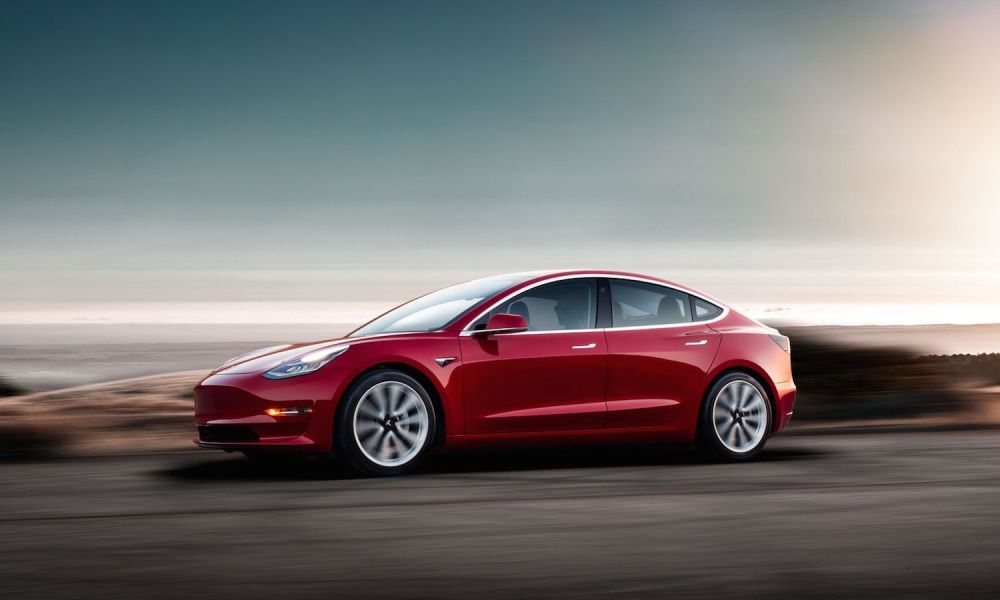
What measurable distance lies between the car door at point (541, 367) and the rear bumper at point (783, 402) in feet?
5.83

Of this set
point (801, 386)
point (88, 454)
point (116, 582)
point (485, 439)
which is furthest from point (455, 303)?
point (801, 386)

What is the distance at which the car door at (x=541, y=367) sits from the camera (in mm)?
10102

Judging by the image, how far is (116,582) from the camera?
19.4ft

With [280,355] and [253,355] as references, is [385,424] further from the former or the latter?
[253,355]

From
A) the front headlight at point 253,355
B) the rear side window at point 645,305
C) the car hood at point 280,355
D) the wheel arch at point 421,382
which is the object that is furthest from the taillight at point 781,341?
the front headlight at point 253,355

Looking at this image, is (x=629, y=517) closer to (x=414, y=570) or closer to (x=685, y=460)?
(x=414, y=570)

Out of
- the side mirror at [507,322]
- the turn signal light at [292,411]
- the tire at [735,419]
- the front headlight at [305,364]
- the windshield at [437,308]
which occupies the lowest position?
the tire at [735,419]

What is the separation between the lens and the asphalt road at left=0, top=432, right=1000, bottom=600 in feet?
19.3

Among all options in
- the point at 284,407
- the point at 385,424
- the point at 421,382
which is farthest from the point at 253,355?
the point at 421,382

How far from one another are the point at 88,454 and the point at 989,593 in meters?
9.22

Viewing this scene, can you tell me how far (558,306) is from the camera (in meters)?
10.7

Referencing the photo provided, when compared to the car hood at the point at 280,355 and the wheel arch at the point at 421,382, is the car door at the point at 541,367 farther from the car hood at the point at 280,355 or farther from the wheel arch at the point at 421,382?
the car hood at the point at 280,355

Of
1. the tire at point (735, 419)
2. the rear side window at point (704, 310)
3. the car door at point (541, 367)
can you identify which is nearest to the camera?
the car door at point (541, 367)

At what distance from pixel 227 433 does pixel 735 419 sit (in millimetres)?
4150
